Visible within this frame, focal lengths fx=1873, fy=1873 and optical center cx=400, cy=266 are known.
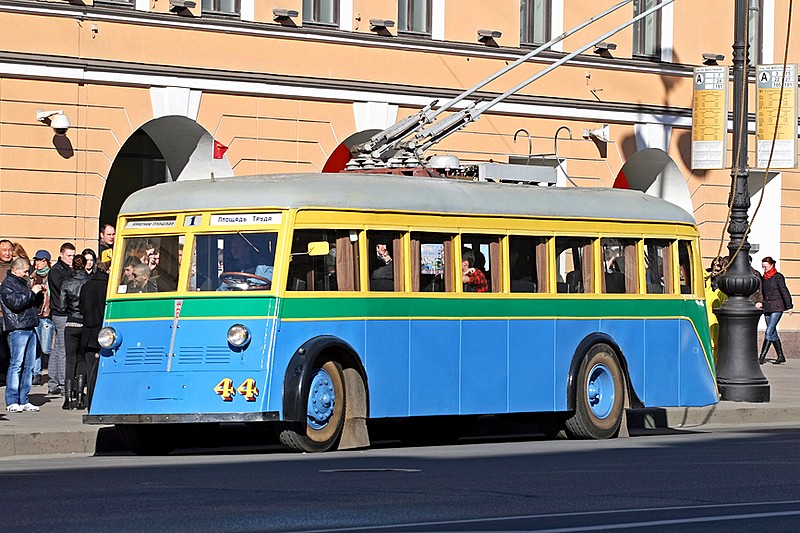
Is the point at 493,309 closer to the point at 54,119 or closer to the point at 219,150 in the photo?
the point at 54,119

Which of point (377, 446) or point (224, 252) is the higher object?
point (224, 252)

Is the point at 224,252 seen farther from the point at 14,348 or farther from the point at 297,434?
the point at 14,348

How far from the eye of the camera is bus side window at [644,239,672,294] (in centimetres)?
2009

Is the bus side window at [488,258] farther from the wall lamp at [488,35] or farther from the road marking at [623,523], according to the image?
the wall lamp at [488,35]

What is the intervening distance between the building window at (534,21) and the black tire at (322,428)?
15717 millimetres

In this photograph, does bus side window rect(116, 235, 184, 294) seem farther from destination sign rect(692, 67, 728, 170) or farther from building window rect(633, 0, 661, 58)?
building window rect(633, 0, 661, 58)

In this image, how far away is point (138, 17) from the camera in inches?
1065

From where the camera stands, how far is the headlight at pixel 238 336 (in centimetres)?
1627

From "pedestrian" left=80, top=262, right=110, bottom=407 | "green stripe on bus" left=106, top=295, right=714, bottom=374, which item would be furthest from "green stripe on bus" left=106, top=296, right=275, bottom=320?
"pedestrian" left=80, top=262, right=110, bottom=407

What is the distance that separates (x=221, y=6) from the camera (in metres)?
28.1

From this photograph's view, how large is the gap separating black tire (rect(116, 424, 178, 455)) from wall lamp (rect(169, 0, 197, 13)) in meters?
11.2

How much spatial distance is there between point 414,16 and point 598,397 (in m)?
12.1

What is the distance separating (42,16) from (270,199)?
10.5 m

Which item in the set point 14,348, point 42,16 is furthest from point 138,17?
point 14,348
